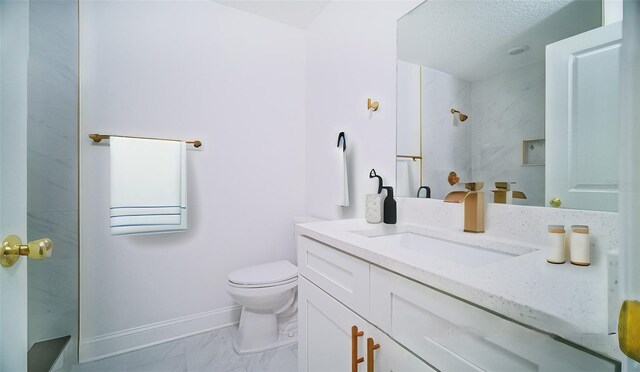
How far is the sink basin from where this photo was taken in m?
0.87

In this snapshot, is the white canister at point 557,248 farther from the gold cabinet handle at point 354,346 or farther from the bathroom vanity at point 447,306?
the gold cabinet handle at point 354,346

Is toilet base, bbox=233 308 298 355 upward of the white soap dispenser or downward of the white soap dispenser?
downward

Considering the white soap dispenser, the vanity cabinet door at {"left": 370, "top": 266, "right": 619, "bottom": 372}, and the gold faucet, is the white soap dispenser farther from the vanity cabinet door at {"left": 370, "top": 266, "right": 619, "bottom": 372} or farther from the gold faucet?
the vanity cabinet door at {"left": 370, "top": 266, "right": 619, "bottom": 372}

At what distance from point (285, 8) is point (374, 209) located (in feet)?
5.53

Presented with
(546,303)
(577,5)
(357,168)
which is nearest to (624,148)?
(546,303)

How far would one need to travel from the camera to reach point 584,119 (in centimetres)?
74

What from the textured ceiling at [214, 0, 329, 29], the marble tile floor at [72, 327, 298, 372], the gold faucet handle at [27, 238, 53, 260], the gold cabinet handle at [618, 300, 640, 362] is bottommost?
the marble tile floor at [72, 327, 298, 372]

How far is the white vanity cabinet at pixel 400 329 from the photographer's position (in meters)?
0.44

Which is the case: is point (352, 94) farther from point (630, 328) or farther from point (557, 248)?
point (630, 328)

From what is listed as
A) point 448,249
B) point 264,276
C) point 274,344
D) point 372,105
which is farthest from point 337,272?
point 274,344

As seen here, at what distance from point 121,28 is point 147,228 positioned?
1249 mm

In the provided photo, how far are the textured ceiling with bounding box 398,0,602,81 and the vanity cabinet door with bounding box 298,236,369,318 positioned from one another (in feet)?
A: 2.79

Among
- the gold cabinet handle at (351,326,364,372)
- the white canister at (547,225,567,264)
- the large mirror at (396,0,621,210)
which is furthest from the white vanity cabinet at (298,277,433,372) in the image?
the large mirror at (396,0,621,210)

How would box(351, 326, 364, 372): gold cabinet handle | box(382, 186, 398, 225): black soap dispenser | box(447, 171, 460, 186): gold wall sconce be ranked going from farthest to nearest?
box(382, 186, 398, 225): black soap dispenser → box(447, 171, 460, 186): gold wall sconce → box(351, 326, 364, 372): gold cabinet handle
